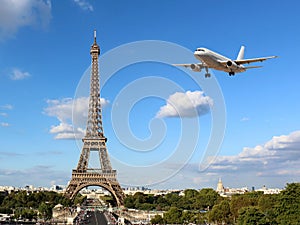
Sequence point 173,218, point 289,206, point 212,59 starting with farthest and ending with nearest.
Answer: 1. point 173,218
2. point 289,206
3. point 212,59

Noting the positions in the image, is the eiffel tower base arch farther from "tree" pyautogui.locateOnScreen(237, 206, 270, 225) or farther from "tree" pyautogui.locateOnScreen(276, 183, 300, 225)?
"tree" pyautogui.locateOnScreen(276, 183, 300, 225)

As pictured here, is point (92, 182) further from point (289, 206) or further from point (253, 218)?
point (289, 206)

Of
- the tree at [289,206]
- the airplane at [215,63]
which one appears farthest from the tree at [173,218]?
the airplane at [215,63]

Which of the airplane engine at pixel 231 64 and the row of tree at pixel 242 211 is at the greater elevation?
the airplane engine at pixel 231 64

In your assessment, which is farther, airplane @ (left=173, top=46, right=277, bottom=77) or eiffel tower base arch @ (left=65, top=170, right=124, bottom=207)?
eiffel tower base arch @ (left=65, top=170, right=124, bottom=207)

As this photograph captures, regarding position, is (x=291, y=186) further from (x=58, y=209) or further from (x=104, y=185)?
(x=58, y=209)

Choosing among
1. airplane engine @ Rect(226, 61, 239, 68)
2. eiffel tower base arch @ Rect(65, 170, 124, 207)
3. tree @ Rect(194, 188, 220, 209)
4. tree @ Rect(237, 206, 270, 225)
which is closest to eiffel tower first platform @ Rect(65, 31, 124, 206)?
eiffel tower base arch @ Rect(65, 170, 124, 207)

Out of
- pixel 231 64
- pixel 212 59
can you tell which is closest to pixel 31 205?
→ pixel 231 64

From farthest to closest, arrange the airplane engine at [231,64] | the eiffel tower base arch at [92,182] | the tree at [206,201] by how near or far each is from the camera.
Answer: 1. the tree at [206,201]
2. the eiffel tower base arch at [92,182]
3. the airplane engine at [231,64]

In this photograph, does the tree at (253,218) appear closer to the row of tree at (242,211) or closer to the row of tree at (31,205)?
the row of tree at (242,211)
